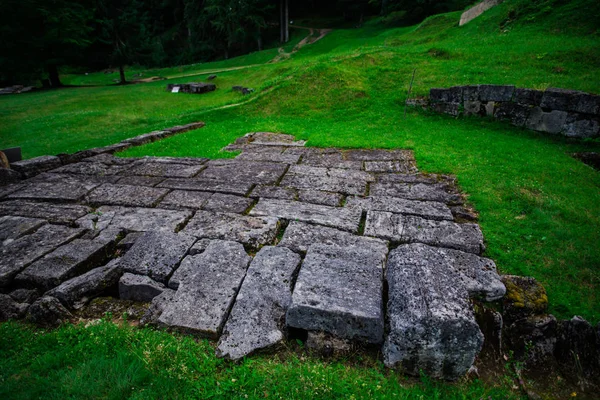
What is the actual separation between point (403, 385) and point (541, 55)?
15302 millimetres

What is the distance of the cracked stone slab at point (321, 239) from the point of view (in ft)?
14.5

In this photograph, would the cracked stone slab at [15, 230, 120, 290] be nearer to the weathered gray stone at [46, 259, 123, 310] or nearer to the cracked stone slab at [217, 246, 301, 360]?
the weathered gray stone at [46, 259, 123, 310]

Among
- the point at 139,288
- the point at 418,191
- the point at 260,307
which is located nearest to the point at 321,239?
the point at 260,307

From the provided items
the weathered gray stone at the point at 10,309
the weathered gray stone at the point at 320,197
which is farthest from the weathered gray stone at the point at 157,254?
the weathered gray stone at the point at 320,197

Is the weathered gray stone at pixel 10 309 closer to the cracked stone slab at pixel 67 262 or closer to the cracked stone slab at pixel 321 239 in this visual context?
the cracked stone slab at pixel 67 262

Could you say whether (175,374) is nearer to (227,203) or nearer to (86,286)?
(86,286)

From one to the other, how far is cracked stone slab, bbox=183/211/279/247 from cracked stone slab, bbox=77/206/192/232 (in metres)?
0.27

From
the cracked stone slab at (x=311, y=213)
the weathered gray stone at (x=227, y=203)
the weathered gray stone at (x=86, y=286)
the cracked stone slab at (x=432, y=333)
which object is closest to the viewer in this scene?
the cracked stone slab at (x=432, y=333)

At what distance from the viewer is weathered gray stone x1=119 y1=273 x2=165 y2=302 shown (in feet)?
12.6

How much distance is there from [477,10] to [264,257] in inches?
985

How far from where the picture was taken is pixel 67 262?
4070 mm

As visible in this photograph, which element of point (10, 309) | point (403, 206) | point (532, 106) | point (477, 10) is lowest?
point (10, 309)

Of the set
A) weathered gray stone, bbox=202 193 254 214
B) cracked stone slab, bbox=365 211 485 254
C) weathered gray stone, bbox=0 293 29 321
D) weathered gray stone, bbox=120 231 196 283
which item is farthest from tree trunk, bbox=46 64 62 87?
cracked stone slab, bbox=365 211 485 254

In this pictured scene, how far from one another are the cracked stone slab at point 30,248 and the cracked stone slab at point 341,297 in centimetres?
341
